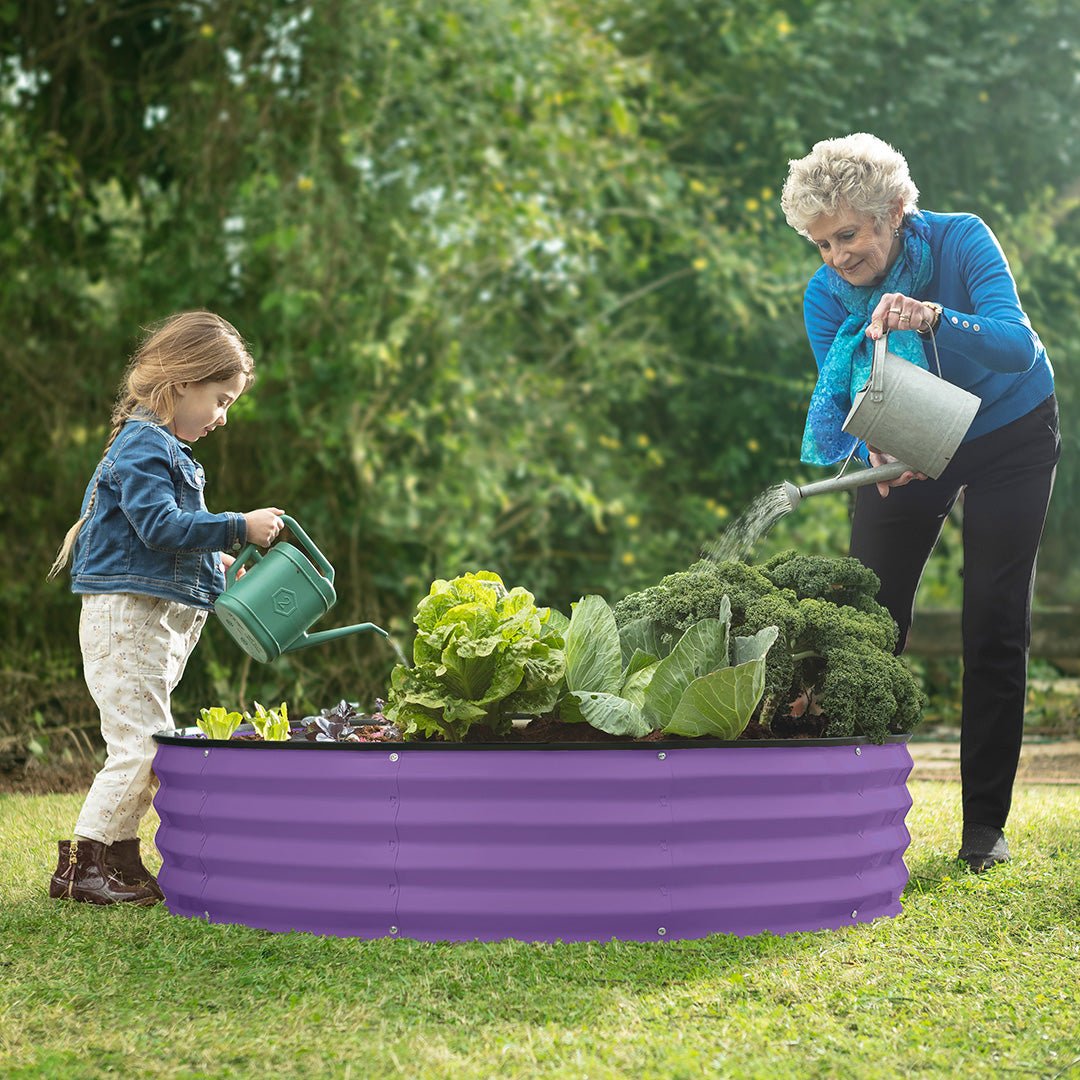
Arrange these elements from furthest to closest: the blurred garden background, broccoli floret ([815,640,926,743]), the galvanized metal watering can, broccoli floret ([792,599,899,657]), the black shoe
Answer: the blurred garden background < the black shoe < the galvanized metal watering can < broccoli floret ([792,599,899,657]) < broccoli floret ([815,640,926,743])

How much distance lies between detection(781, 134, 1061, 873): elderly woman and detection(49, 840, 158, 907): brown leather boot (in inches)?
84.0

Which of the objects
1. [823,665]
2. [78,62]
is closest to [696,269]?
[78,62]

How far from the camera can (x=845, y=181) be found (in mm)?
3430

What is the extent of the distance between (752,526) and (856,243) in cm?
83

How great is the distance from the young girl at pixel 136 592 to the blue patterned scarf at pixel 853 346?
1.54 meters

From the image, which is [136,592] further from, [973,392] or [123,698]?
[973,392]

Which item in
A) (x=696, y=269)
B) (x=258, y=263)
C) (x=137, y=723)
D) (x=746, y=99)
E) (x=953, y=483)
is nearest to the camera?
(x=137, y=723)

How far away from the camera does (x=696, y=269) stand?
871 centimetres

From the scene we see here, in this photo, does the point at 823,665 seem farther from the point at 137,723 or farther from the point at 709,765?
the point at 137,723

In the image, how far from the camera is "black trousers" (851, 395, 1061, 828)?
3611 mm

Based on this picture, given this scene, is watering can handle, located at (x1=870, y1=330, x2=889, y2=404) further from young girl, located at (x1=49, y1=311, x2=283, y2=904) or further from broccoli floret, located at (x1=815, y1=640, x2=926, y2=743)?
young girl, located at (x1=49, y1=311, x2=283, y2=904)

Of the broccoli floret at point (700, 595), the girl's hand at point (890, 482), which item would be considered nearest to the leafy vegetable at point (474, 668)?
the broccoli floret at point (700, 595)

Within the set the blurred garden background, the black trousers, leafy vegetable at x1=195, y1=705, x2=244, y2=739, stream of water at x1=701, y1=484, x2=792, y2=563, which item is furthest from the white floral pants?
the blurred garden background

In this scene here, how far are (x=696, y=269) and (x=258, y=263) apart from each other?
2.96 meters
